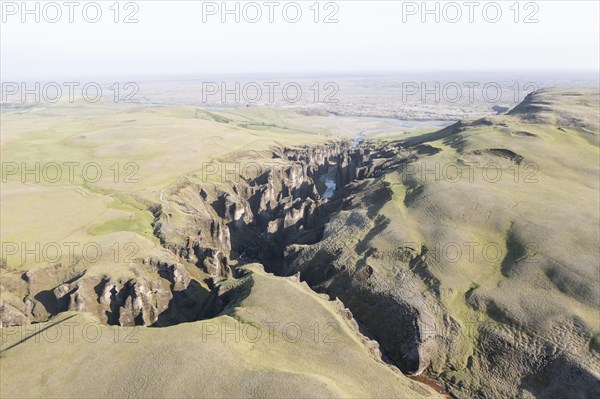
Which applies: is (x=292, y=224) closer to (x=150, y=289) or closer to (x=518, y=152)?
(x=150, y=289)

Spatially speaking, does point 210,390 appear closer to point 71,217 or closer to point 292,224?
point 292,224

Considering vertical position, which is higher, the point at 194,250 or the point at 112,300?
the point at 194,250

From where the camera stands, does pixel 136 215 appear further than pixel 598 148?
No

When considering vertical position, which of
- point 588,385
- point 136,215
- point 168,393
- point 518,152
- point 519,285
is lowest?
point 588,385

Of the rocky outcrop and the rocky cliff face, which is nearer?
the rocky outcrop

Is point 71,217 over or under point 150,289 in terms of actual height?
over

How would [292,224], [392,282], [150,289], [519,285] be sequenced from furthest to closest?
[292,224], [150,289], [392,282], [519,285]

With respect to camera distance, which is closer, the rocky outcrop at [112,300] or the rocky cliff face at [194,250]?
the rocky outcrop at [112,300]

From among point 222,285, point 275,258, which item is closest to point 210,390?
point 222,285

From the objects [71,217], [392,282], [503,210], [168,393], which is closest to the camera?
[168,393]

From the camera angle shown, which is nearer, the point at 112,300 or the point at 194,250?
the point at 112,300
